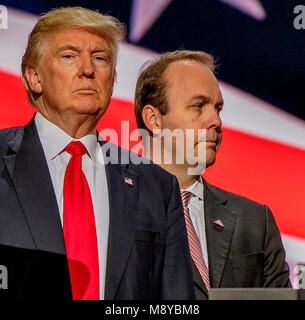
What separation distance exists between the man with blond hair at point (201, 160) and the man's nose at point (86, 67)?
1.43 feet

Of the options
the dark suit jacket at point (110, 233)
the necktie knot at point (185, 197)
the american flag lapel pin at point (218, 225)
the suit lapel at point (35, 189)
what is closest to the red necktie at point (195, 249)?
the necktie knot at point (185, 197)

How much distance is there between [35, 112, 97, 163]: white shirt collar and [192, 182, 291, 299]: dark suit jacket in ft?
1.93

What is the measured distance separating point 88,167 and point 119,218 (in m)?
0.24

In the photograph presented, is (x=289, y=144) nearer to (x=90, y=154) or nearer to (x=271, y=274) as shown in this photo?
(x=271, y=274)

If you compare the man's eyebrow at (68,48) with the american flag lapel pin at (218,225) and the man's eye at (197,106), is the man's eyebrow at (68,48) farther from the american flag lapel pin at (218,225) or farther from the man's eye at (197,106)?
the american flag lapel pin at (218,225)

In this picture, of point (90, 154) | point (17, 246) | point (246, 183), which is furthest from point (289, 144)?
point (17, 246)

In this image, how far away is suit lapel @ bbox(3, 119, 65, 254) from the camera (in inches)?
82.4

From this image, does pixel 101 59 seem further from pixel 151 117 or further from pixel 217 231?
pixel 217 231

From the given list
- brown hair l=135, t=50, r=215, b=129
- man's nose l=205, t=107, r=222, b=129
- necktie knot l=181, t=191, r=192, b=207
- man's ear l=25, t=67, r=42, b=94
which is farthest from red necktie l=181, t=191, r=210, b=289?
man's ear l=25, t=67, r=42, b=94

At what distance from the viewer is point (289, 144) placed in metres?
2.84

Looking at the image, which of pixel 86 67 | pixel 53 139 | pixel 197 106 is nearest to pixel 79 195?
pixel 53 139

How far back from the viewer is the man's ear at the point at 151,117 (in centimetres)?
273

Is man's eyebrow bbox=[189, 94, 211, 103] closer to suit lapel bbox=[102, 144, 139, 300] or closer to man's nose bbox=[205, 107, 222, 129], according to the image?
man's nose bbox=[205, 107, 222, 129]

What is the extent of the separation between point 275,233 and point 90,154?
894 millimetres
